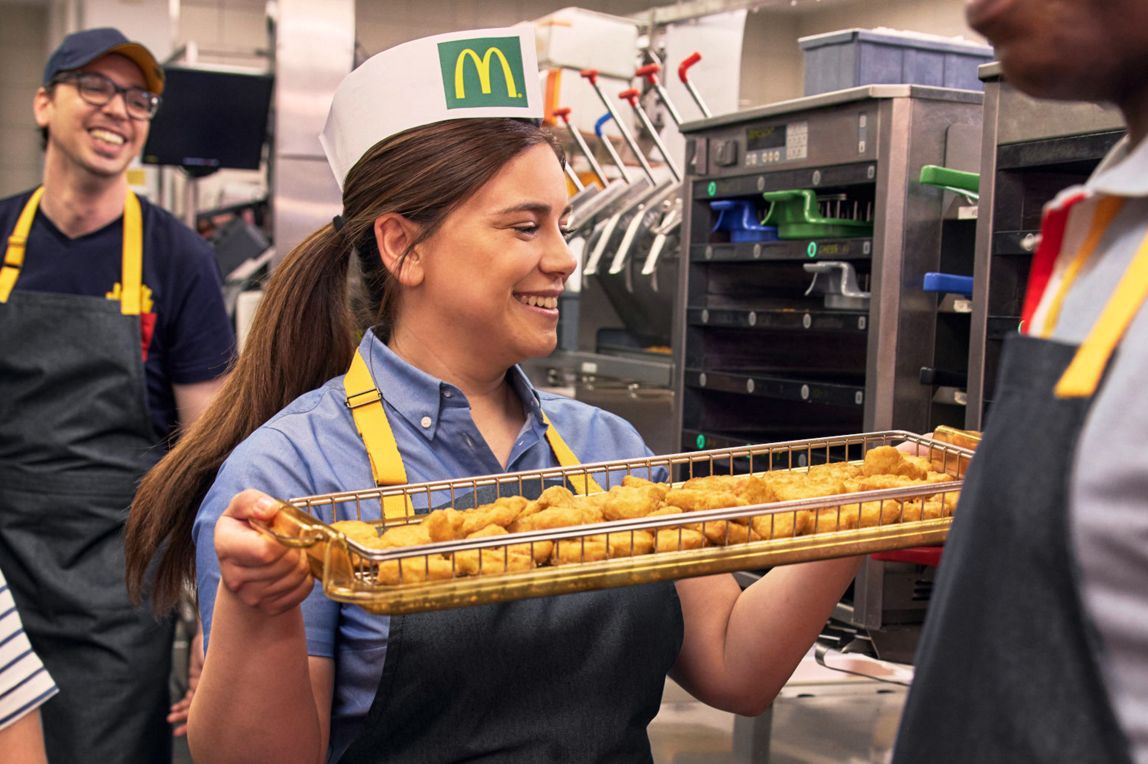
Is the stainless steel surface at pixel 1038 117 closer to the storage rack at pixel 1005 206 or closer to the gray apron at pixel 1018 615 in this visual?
the storage rack at pixel 1005 206

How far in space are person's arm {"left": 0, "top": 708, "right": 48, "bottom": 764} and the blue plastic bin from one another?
87.2 inches

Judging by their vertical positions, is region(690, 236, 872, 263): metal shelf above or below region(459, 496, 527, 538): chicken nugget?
above

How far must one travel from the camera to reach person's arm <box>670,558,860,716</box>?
1531mm

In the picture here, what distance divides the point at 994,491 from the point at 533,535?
426 mm

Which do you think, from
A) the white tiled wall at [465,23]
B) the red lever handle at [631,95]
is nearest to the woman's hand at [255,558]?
the red lever handle at [631,95]

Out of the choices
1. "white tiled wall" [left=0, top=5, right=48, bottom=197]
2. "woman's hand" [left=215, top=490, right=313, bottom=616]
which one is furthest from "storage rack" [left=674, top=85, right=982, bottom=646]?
"white tiled wall" [left=0, top=5, right=48, bottom=197]

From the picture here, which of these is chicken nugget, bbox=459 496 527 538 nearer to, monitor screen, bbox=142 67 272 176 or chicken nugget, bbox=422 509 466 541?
chicken nugget, bbox=422 509 466 541

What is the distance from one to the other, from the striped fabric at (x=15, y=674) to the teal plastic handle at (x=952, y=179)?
1807 millimetres

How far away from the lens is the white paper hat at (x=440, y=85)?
5.36 ft

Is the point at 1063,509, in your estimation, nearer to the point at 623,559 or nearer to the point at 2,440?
the point at 623,559

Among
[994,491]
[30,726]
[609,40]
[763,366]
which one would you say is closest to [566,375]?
[763,366]

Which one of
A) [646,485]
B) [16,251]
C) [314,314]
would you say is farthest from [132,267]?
[646,485]

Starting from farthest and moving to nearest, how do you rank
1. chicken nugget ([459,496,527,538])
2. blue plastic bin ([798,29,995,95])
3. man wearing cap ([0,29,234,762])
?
blue plastic bin ([798,29,995,95])
man wearing cap ([0,29,234,762])
chicken nugget ([459,496,527,538])

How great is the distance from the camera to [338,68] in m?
4.09
